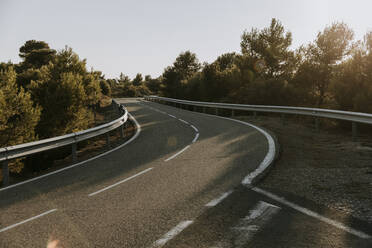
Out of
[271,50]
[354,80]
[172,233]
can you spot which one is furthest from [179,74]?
[172,233]

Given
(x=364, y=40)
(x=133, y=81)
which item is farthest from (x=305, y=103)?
(x=133, y=81)

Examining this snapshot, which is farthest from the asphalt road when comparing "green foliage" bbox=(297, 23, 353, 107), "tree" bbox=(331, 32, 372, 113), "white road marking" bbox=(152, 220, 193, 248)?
"green foliage" bbox=(297, 23, 353, 107)

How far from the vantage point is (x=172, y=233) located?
3.62 meters

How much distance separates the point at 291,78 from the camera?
34.5 m

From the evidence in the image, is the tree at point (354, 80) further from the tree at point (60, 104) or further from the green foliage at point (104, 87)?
the green foliage at point (104, 87)

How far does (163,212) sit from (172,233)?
752 mm

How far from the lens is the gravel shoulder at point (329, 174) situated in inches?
174

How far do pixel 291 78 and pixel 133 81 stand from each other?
330ft

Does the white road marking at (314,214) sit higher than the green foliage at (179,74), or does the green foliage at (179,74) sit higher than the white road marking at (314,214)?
the green foliage at (179,74)

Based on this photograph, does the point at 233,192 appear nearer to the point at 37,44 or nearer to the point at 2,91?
the point at 2,91

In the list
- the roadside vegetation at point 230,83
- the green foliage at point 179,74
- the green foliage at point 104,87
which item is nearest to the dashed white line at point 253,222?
the roadside vegetation at point 230,83

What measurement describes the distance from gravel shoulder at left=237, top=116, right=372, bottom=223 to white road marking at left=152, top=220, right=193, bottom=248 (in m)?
1.99

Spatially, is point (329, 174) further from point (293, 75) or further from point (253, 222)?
point (293, 75)

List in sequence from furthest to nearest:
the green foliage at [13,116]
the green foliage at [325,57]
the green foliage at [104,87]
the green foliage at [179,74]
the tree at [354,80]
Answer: the green foliage at [104,87] < the green foliage at [179,74] < the green foliage at [325,57] < the tree at [354,80] < the green foliage at [13,116]
